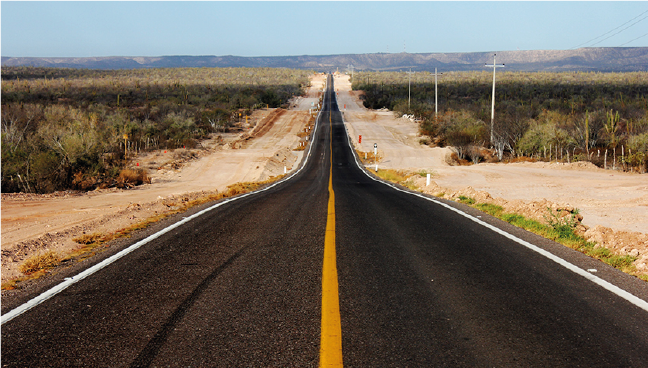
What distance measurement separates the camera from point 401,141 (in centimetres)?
5550

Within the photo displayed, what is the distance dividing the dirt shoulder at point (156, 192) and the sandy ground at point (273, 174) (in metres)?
0.04

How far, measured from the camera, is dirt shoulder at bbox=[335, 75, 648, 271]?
8.70 meters

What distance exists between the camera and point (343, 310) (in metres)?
4.15

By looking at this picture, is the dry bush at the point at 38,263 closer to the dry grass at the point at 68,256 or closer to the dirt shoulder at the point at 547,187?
the dry grass at the point at 68,256

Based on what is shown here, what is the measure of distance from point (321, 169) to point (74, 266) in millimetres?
31304

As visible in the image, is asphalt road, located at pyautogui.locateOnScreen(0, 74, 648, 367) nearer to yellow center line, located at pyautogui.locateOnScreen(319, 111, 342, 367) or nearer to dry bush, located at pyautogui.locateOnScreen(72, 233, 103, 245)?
yellow center line, located at pyautogui.locateOnScreen(319, 111, 342, 367)

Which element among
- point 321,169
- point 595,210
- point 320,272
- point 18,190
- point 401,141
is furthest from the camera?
point 401,141

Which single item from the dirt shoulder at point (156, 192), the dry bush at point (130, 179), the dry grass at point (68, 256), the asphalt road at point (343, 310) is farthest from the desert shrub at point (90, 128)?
the asphalt road at point (343, 310)

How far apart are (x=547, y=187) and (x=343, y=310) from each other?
18.1 meters

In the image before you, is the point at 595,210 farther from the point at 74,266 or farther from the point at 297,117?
the point at 297,117

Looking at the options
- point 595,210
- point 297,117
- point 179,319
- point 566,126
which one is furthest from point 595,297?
point 297,117

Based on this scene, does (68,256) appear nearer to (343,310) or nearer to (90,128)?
(343,310)

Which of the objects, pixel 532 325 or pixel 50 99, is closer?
pixel 532 325

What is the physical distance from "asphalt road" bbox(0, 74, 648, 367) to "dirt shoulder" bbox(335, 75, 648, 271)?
64.7 inches
